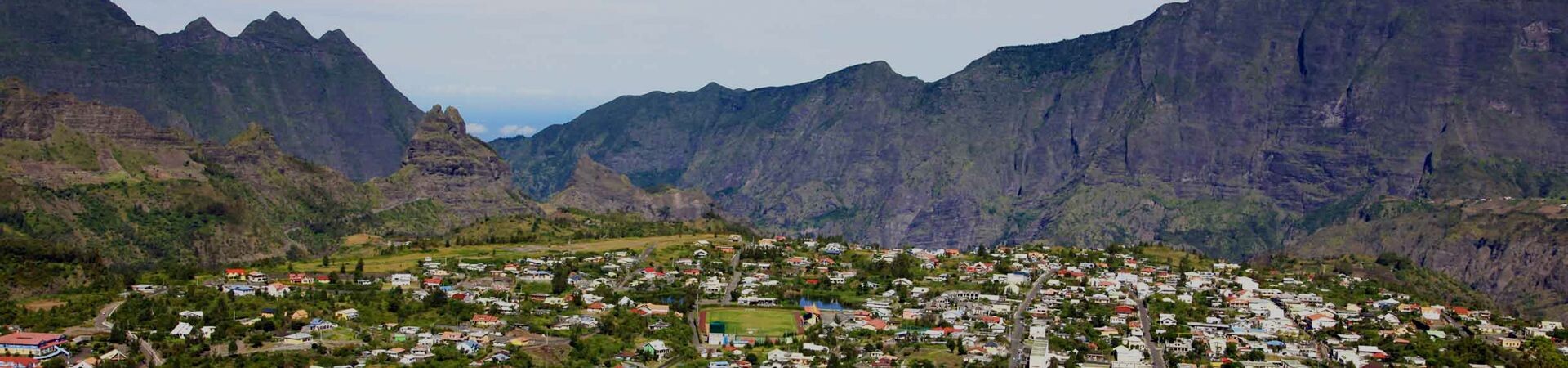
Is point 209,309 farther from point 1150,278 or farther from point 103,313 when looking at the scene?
point 1150,278

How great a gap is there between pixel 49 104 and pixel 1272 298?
126735mm

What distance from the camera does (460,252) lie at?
156 metres

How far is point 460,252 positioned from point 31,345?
65910mm

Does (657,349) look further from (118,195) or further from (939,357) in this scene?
(118,195)

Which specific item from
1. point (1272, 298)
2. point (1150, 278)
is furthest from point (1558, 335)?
point (1150, 278)

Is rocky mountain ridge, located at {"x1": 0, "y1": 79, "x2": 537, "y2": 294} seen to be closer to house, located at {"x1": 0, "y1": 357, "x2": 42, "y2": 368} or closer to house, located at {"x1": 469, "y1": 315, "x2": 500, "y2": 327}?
house, located at {"x1": 469, "y1": 315, "x2": 500, "y2": 327}

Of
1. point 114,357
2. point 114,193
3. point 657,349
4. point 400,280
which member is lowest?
point 657,349

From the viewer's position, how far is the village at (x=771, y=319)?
98812 millimetres

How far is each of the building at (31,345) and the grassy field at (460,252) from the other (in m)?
43.7

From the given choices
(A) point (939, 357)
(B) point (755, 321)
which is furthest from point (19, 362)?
(A) point (939, 357)

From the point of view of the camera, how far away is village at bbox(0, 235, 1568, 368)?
9881cm

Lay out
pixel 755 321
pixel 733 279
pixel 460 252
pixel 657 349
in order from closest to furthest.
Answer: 1. pixel 657 349
2. pixel 755 321
3. pixel 733 279
4. pixel 460 252

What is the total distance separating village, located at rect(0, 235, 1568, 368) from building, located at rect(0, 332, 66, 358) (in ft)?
0.47

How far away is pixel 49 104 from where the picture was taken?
188 m
